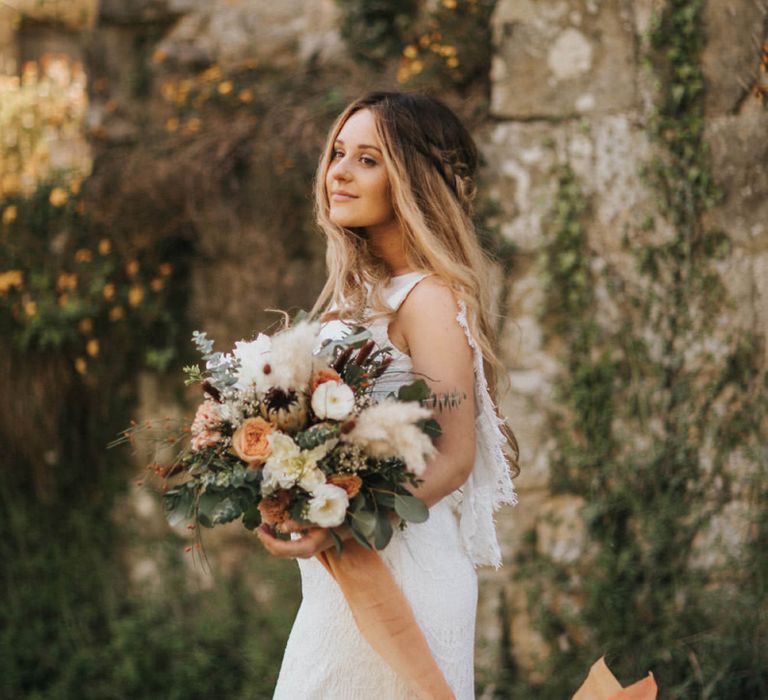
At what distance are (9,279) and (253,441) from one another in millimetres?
3100

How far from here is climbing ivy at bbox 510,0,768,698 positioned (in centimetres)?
330

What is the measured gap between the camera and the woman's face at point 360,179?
2.11 meters

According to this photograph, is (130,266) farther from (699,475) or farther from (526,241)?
(699,475)

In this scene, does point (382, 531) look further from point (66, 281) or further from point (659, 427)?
point (66, 281)

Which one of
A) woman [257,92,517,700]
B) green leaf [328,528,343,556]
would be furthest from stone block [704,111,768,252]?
green leaf [328,528,343,556]

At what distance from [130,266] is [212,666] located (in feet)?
6.35

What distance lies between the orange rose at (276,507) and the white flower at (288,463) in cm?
5

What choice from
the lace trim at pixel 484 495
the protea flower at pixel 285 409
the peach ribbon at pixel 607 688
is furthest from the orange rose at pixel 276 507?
the peach ribbon at pixel 607 688

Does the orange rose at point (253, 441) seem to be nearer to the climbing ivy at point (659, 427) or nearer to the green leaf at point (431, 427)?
the green leaf at point (431, 427)

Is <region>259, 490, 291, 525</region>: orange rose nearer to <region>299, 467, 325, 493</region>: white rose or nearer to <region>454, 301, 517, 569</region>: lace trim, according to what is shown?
<region>299, 467, 325, 493</region>: white rose

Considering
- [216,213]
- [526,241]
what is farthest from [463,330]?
[216,213]

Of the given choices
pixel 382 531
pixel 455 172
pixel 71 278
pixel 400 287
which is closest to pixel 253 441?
pixel 382 531

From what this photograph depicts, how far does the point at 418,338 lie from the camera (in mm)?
1945

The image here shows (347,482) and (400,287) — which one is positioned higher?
(400,287)
